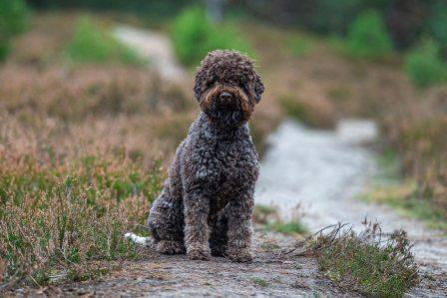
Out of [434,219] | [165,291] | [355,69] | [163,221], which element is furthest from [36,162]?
[355,69]

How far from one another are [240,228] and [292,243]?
1770 mm

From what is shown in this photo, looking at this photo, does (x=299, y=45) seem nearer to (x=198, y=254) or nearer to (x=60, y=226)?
(x=198, y=254)

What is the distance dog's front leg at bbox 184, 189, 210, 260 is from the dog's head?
70cm

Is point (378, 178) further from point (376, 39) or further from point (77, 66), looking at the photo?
point (376, 39)

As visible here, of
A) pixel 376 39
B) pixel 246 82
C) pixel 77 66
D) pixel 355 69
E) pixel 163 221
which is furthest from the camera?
pixel 376 39

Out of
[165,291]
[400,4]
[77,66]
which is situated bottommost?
[165,291]

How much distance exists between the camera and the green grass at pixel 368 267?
18.6 ft

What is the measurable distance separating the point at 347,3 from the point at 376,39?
11.0 meters

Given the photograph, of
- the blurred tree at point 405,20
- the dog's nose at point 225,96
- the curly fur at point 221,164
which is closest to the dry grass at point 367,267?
the curly fur at point 221,164

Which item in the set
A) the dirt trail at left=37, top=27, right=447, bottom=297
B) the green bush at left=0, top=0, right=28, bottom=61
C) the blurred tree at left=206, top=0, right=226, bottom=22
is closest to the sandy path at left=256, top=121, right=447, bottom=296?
the dirt trail at left=37, top=27, right=447, bottom=297

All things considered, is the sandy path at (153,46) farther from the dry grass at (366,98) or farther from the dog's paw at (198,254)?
the dog's paw at (198,254)

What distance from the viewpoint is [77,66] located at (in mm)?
18547

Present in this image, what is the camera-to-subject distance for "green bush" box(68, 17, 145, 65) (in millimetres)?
21641

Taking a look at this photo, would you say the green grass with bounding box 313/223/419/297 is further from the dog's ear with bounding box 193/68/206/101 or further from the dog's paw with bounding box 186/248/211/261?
the dog's ear with bounding box 193/68/206/101
